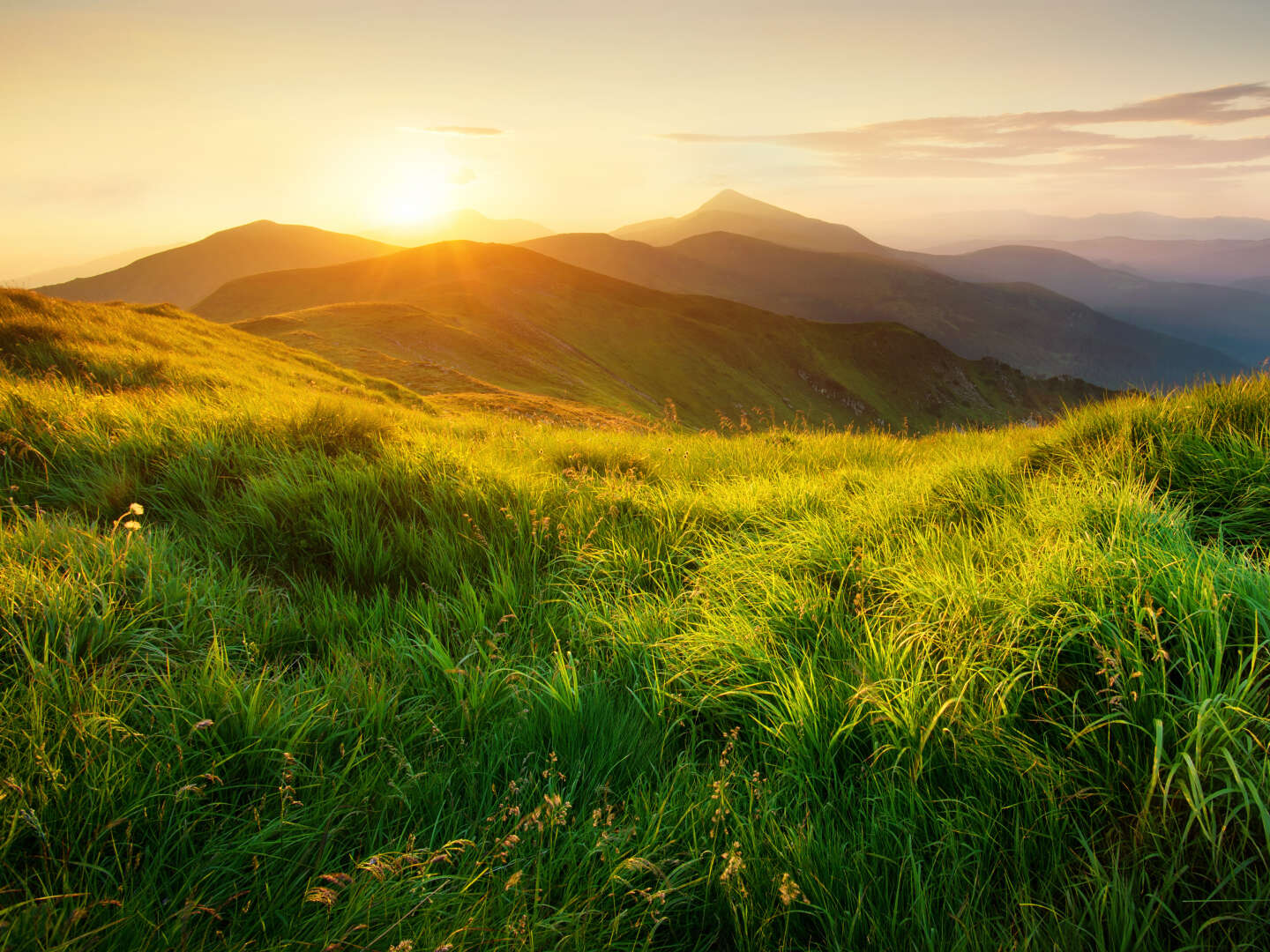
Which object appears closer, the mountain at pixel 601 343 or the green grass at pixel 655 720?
the green grass at pixel 655 720

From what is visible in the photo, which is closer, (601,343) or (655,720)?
(655,720)

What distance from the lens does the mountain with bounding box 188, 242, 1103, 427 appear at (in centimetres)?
3928

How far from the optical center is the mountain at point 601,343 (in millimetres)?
39281

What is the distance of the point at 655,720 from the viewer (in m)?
2.63

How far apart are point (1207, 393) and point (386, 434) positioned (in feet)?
23.1

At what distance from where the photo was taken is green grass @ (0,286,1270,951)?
1.71 metres

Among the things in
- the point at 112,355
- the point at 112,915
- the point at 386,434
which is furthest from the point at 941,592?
the point at 112,355

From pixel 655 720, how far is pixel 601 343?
263ft

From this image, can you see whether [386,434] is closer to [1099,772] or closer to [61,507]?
[61,507]

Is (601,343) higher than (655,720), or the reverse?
(655,720)

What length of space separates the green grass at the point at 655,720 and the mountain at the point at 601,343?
27163mm

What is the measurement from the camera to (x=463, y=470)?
4.97 meters

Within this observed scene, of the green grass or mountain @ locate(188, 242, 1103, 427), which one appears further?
mountain @ locate(188, 242, 1103, 427)

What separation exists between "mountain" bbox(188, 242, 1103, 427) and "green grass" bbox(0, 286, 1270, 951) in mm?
27163
